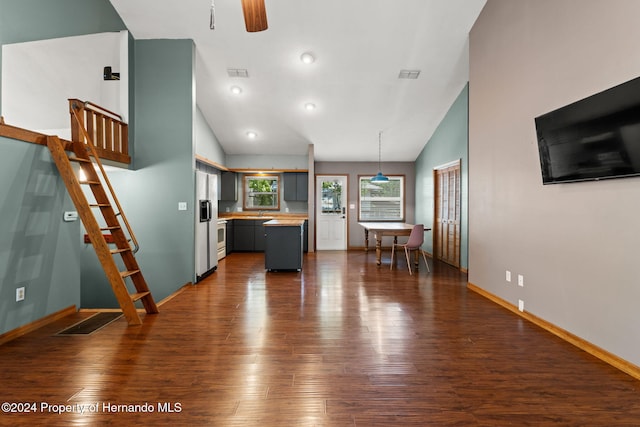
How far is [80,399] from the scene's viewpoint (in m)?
2.13

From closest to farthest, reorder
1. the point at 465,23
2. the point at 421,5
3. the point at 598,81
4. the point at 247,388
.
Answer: the point at 247,388 < the point at 598,81 < the point at 421,5 < the point at 465,23

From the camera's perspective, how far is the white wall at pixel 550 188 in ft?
8.55

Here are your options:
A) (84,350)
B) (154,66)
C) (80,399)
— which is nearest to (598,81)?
(80,399)

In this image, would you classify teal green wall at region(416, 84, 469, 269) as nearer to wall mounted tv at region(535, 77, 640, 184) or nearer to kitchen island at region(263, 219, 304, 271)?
wall mounted tv at region(535, 77, 640, 184)

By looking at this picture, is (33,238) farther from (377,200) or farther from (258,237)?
(377,200)

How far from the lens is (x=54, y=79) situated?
6004mm

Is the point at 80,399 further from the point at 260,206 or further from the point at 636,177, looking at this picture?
the point at 260,206

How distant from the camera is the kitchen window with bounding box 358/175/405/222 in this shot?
935 centimetres

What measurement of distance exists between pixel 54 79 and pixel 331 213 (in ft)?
21.1

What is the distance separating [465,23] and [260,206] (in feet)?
20.9

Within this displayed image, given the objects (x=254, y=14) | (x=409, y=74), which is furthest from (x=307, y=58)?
(x=254, y=14)

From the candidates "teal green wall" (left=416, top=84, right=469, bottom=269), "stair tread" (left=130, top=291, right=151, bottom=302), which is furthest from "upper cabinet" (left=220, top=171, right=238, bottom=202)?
"stair tread" (left=130, top=291, right=151, bottom=302)

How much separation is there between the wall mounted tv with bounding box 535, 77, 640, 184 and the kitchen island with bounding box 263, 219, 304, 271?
3.97m

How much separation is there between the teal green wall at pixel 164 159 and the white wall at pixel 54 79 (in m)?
0.72
